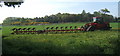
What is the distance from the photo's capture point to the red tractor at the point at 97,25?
9469 mm

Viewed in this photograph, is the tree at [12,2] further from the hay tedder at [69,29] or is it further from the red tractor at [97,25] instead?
the red tractor at [97,25]

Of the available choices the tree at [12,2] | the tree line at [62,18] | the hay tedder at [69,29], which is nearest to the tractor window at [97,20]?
the hay tedder at [69,29]

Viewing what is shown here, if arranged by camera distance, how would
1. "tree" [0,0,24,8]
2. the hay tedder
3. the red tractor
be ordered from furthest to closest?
the red tractor
the hay tedder
"tree" [0,0,24,8]

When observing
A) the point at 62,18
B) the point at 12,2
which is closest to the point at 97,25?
the point at 62,18

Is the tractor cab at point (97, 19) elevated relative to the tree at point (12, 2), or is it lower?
lower

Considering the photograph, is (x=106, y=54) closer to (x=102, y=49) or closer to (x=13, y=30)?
(x=102, y=49)

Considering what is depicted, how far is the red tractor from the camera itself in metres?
9.47

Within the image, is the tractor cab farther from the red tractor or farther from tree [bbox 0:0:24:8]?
tree [bbox 0:0:24:8]

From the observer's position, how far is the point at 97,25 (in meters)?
10.1

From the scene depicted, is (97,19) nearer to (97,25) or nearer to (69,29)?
(97,25)

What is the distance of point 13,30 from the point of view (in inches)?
364

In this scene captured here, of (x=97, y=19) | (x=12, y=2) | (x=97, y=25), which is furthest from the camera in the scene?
(x=97, y=25)

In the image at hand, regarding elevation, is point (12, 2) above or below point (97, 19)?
above

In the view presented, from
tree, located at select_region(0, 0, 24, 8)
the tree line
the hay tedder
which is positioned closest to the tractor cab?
the hay tedder
